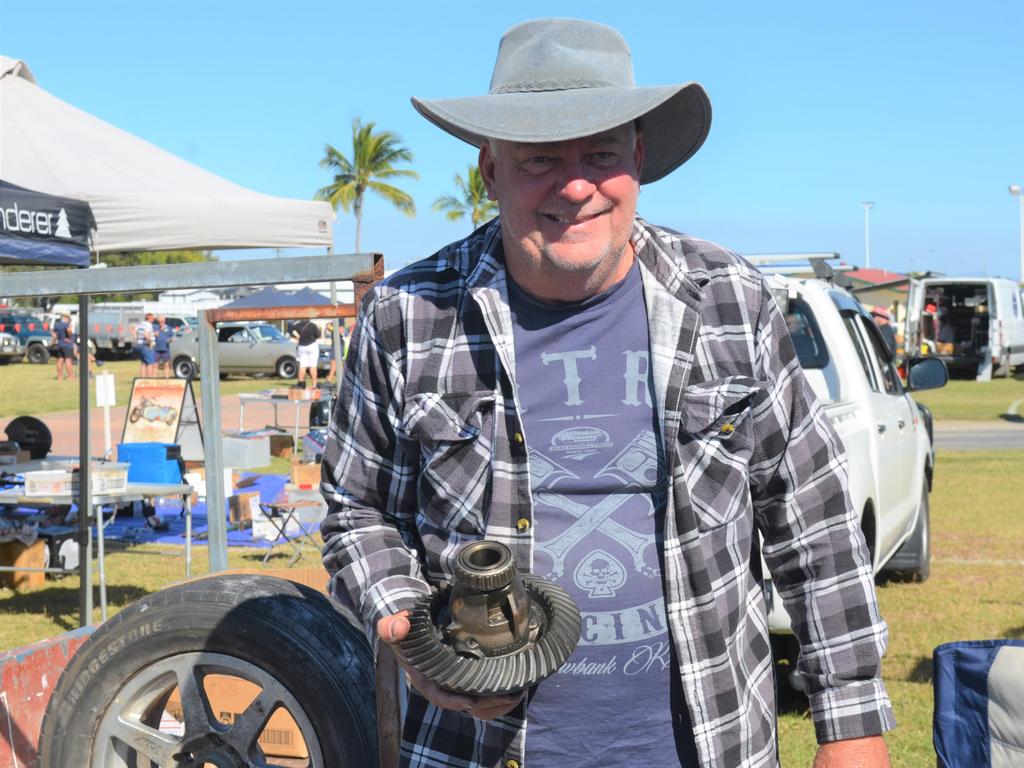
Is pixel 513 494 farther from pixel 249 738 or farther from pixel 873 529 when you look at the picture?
pixel 873 529

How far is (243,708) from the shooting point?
3.20 m

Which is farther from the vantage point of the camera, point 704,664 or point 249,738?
point 249,738

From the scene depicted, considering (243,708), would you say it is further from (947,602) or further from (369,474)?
(947,602)

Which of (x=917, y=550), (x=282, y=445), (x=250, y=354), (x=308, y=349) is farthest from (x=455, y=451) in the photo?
(x=250, y=354)

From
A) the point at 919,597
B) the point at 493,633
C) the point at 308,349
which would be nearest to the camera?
the point at 493,633

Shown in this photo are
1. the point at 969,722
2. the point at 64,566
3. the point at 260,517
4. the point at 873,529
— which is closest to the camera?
the point at 969,722

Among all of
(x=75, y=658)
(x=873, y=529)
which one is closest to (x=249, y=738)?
(x=75, y=658)

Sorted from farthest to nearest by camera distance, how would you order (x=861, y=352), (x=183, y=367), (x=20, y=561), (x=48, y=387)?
(x=183, y=367) → (x=48, y=387) → (x=20, y=561) → (x=861, y=352)

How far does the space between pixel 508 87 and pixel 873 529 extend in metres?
4.27

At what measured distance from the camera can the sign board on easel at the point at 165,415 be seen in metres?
11.9

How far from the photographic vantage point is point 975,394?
25203mm

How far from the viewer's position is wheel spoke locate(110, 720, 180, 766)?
279 cm

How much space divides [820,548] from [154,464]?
837cm

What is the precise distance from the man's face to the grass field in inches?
131
